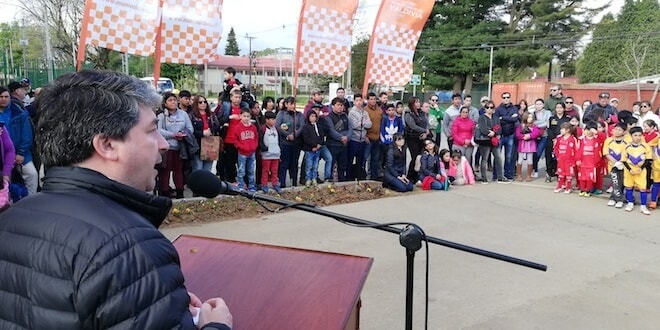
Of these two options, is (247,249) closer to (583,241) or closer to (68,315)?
(68,315)

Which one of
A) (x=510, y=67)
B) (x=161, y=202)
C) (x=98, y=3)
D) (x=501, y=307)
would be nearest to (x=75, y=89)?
(x=161, y=202)

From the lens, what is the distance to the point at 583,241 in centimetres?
552

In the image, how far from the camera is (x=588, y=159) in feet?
26.4

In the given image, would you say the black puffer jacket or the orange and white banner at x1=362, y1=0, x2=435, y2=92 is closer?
the black puffer jacket

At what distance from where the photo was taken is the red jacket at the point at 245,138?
7.19 metres

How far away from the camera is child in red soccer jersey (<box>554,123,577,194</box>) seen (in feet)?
27.5

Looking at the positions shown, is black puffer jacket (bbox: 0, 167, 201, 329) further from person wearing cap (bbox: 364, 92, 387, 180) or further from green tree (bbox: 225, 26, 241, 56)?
green tree (bbox: 225, 26, 241, 56)

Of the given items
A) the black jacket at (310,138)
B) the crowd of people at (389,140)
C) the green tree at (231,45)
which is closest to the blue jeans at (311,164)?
the crowd of people at (389,140)

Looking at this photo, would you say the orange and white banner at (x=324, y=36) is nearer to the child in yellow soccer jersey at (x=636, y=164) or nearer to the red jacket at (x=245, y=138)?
the red jacket at (x=245, y=138)

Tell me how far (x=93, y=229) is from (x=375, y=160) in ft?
26.4

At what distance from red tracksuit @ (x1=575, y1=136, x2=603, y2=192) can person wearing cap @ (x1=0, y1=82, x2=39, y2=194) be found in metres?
8.29

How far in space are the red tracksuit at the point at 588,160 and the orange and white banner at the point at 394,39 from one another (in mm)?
3265

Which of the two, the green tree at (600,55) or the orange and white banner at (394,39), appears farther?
the green tree at (600,55)

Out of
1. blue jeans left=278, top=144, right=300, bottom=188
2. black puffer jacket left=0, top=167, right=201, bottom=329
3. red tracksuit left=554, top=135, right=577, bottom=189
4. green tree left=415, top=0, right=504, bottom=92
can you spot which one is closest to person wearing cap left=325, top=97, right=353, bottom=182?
blue jeans left=278, top=144, right=300, bottom=188
